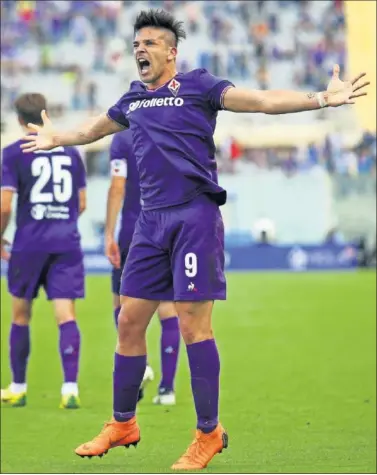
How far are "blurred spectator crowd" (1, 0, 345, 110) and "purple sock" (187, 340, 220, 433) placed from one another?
84.8ft

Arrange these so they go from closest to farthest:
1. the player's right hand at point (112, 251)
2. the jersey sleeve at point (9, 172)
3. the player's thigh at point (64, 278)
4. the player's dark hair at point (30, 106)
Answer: the player's dark hair at point (30, 106) < the jersey sleeve at point (9, 172) < the player's right hand at point (112, 251) < the player's thigh at point (64, 278)

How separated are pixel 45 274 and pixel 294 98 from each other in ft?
13.6

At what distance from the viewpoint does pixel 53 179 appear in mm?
8695

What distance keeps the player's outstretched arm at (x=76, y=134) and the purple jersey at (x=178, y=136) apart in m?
0.25

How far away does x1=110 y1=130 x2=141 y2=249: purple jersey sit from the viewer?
8.62 m

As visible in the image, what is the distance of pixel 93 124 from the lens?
584 centimetres

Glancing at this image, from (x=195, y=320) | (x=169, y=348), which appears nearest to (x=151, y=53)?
(x=195, y=320)

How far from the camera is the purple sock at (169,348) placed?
8844 millimetres

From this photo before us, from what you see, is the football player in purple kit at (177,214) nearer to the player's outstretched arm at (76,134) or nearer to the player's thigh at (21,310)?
the player's outstretched arm at (76,134)

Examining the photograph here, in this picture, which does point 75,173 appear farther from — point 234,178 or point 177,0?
point 177,0

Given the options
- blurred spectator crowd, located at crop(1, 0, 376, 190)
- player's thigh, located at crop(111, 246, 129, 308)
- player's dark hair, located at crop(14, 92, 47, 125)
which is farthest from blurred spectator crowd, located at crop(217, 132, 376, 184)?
player's dark hair, located at crop(14, 92, 47, 125)

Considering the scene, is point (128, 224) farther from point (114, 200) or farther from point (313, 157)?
point (313, 157)

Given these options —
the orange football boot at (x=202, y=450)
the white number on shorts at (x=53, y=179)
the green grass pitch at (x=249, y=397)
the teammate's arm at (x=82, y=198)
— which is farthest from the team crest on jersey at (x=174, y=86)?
the teammate's arm at (x=82, y=198)

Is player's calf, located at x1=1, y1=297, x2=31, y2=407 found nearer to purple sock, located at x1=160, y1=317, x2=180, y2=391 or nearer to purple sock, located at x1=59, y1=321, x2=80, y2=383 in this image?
purple sock, located at x1=59, y1=321, x2=80, y2=383
